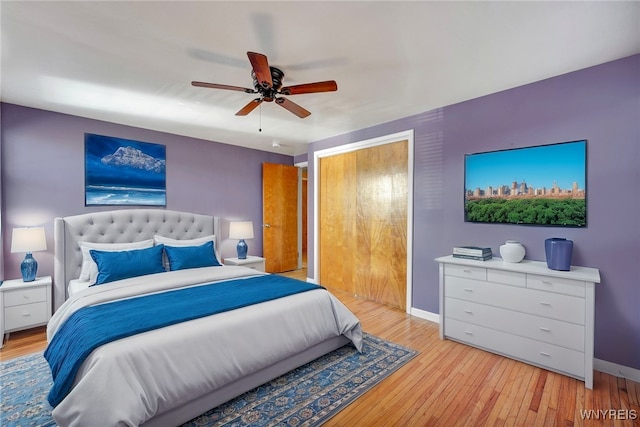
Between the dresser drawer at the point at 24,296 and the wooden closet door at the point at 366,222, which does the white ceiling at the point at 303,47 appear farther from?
the dresser drawer at the point at 24,296

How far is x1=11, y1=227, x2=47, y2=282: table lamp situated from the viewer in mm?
2920

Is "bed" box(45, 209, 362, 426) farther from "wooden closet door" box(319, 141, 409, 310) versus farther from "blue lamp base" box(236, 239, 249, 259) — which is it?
"wooden closet door" box(319, 141, 409, 310)

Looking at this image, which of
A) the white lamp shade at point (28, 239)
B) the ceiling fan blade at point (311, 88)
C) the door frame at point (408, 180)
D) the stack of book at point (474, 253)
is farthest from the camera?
the door frame at point (408, 180)

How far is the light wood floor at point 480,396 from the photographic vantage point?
1819mm

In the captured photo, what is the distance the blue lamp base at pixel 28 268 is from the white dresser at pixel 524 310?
4.27 m

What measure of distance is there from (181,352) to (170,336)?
0.39ft

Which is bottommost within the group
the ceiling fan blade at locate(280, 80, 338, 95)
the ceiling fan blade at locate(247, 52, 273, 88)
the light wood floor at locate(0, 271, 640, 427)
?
the light wood floor at locate(0, 271, 640, 427)

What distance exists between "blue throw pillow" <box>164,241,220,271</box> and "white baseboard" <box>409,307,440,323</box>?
2552 millimetres

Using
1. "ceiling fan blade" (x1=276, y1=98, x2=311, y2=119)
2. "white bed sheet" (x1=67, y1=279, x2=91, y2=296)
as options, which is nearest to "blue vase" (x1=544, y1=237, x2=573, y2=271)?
"ceiling fan blade" (x1=276, y1=98, x2=311, y2=119)

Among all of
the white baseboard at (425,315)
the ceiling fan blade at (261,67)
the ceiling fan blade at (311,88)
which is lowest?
the white baseboard at (425,315)

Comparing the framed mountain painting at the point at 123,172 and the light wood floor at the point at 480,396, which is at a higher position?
the framed mountain painting at the point at 123,172

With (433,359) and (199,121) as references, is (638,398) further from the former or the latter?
(199,121)

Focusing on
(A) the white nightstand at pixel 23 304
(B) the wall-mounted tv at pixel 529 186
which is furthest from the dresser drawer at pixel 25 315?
(B) the wall-mounted tv at pixel 529 186

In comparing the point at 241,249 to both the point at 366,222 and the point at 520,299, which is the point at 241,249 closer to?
the point at 366,222
